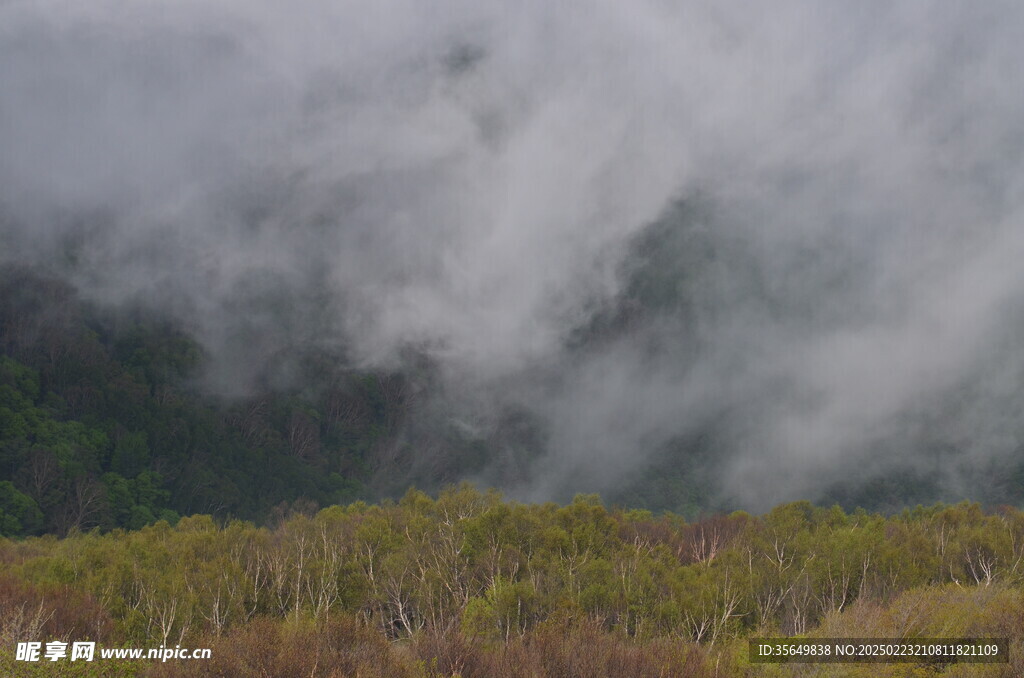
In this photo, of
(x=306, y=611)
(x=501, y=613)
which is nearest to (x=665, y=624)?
(x=501, y=613)

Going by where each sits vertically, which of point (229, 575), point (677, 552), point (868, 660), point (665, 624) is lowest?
point (868, 660)

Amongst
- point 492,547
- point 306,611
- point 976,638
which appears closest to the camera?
point 976,638

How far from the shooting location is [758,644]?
50.2 m

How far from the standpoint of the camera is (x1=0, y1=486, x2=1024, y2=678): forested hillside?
4284 cm

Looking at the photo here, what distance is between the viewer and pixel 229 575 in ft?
260

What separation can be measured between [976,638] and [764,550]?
5376 centimetres

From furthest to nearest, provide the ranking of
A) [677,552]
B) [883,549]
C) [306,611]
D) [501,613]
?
[677,552] → [883,549] → [306,611] → [501,613]

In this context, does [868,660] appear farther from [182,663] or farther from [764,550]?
[764,550]

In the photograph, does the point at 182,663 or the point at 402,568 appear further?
the point at 402,568

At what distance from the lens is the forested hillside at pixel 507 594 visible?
42.8 m

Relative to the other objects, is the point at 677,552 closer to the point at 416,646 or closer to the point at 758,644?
the point at 758,644

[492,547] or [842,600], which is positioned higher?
[492,547]

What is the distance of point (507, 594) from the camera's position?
69.8 m

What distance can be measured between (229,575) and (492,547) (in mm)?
28609
